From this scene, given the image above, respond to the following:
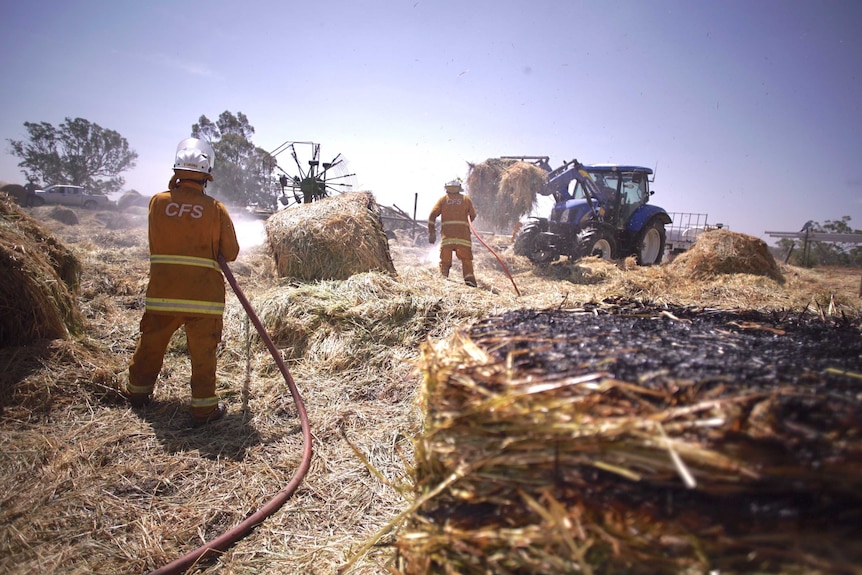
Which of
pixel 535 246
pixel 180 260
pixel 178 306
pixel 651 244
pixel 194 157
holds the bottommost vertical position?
pixel 178 306

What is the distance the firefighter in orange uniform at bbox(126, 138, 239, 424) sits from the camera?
121 inches

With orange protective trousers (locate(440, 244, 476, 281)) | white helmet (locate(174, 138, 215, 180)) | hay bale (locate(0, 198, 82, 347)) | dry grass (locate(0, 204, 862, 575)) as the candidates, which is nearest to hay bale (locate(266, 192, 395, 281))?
dry grass (locate(0, 204, 862, 575))

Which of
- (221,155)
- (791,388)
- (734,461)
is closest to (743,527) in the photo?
(734,461)

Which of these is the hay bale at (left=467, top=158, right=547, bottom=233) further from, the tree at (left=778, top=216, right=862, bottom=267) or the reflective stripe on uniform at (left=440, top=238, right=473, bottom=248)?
the tree at (left=778, top=216, right=862, bottom=267)

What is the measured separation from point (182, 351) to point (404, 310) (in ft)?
7.78

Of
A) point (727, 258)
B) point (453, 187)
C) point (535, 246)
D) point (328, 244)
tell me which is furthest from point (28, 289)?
point (727, 258)

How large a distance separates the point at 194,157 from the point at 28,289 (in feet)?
5.77

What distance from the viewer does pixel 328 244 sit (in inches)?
243

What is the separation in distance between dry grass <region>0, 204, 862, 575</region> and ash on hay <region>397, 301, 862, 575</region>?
0.38m

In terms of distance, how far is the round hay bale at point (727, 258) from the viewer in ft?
30.0

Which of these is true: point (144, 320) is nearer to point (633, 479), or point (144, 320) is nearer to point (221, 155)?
point (633, 479)

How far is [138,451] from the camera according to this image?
272cm

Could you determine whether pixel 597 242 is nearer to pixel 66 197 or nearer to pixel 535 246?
pixel 535 246

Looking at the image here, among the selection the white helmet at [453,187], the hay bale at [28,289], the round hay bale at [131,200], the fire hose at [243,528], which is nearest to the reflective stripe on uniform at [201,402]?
the fire hose at [243,528]
